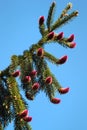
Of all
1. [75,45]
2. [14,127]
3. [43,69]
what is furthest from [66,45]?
[14,127]

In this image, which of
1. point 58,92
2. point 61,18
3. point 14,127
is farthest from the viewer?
point 61,18

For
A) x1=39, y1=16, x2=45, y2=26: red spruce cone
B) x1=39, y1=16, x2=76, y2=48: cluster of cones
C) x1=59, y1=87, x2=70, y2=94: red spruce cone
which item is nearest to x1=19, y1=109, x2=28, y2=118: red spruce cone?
x1=59, y1=87, x2=70, y2=94: red spruce cone

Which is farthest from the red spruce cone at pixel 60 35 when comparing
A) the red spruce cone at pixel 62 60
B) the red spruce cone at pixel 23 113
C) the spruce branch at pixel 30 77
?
the red spruce cone at pixel 23 113

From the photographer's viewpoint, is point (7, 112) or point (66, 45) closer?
point (7, 112)

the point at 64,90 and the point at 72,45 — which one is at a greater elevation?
the point at 72,45

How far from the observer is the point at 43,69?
5.78m

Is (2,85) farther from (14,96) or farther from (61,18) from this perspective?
(61,18)

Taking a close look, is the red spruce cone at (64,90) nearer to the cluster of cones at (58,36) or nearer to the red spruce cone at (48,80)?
the red spruce cone at (48,80)

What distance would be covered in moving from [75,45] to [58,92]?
0.85 metres

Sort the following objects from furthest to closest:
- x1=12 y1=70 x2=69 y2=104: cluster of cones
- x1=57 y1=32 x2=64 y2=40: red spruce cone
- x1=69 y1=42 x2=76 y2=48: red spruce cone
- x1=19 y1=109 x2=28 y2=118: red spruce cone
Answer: x1=69 y1=42 x2=76 y2=48: red spruce cone → x1=57 y1=32 x2=64 y2=40: red spruce cone → x1=12 y1=70 x2=69 y2=104: cluster of cones → x1=19 y1=109 x2=28 y2=118: red spruce cone

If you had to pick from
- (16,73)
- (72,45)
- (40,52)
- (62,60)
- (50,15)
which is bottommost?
(16,73)

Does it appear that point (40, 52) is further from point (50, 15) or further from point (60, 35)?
point (50, 15)

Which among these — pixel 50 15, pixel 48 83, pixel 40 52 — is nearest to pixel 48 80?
pixel 48 83

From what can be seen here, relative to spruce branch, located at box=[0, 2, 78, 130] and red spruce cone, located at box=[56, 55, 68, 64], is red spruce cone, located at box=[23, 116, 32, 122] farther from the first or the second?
red spruce cone, located at box=[56, 55, 68, 64]
